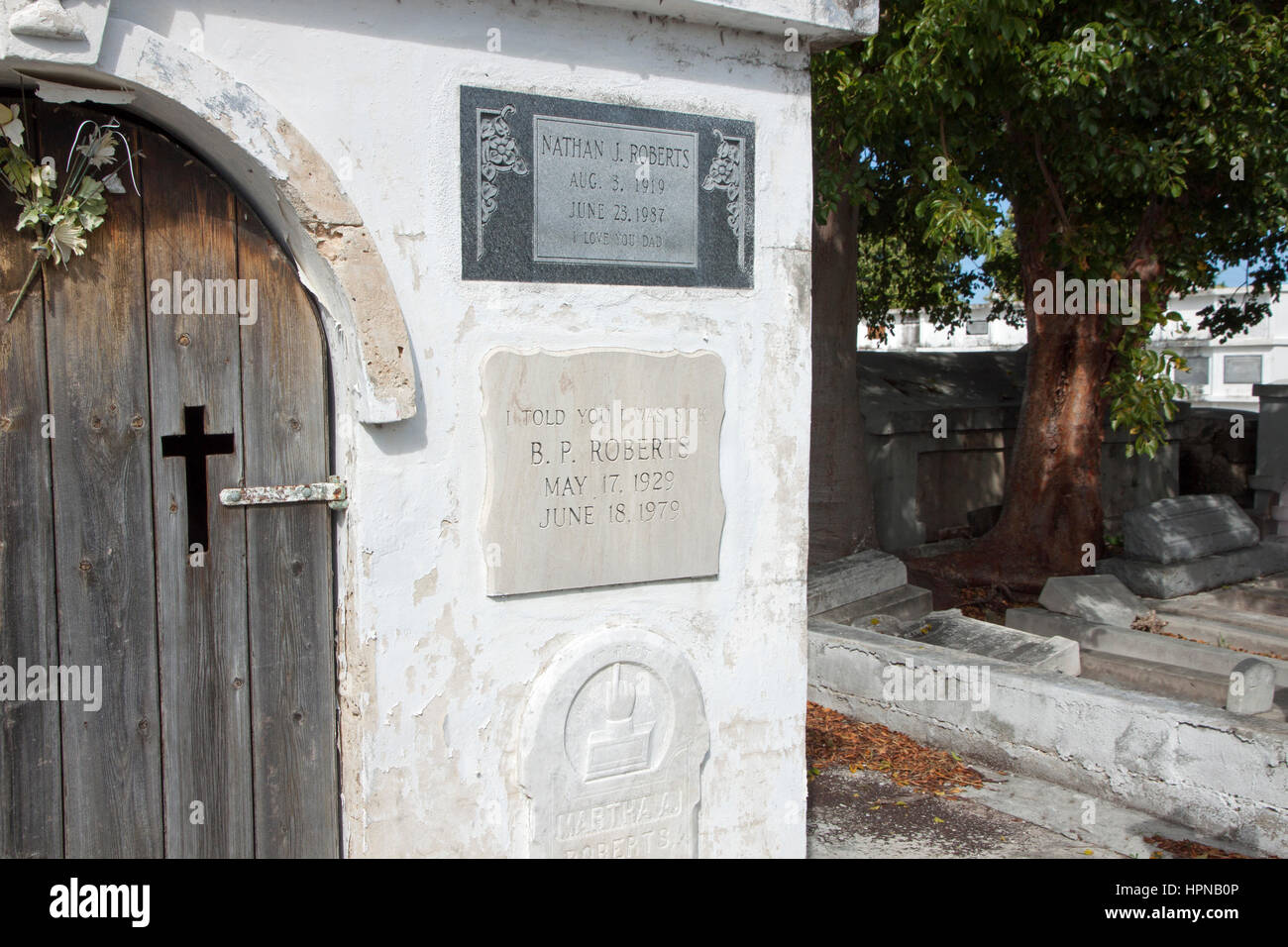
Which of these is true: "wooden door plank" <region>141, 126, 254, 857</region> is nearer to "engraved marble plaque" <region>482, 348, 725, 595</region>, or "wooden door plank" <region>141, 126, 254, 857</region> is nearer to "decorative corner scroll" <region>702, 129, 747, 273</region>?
"engraved marble plaque" <region>482, 348, 725, 595</region>

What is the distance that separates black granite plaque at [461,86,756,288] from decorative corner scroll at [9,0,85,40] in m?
1.06

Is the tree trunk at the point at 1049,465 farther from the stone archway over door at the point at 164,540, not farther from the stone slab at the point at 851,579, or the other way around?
the stone archway over door at the point at 164,540

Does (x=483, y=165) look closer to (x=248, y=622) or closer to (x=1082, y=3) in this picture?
(x=248, y=622)

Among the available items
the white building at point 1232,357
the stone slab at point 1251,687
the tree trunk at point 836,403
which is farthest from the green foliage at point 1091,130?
the white building at point 1232,357

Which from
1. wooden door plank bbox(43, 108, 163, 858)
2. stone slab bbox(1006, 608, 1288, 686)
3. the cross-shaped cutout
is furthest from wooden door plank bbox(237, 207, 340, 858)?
stone slab bbox(1006, 608, 1288, 686)

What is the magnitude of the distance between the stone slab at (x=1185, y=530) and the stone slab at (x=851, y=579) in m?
2.99

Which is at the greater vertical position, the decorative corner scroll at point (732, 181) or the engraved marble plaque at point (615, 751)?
the decorative corner scroll at point (732, 181)

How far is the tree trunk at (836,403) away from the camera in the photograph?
983cm

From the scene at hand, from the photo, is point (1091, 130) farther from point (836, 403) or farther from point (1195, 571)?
point (1195, 571)

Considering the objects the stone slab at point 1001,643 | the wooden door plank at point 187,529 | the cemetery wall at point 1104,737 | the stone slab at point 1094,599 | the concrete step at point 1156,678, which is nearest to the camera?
the wooden door plank at point 187,529

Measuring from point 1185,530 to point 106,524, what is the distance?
30.9 feet

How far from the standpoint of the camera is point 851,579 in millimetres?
7754

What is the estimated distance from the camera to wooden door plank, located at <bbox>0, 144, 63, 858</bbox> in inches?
114
